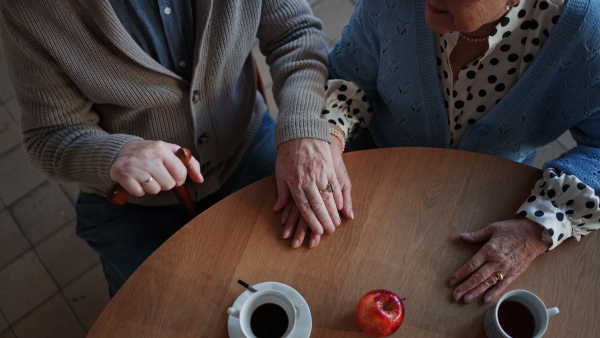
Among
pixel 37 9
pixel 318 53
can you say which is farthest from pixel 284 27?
pixel 37 9

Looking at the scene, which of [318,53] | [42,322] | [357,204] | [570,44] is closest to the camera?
[570,44]

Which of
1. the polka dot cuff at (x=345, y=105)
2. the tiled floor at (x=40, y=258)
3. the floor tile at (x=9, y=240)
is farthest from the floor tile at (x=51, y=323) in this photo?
the polka dot cuff at (x=345, y=105)

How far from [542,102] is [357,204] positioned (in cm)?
48

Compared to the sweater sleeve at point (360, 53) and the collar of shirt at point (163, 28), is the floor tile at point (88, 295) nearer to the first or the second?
the collar of shirt at point (163, 28)

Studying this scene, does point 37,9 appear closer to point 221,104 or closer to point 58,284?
point 221,104

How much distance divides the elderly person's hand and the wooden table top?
0.02 meters

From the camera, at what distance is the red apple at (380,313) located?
0.97 metres

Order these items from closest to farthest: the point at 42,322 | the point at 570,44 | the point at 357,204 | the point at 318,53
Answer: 1. the point at 570,44
2. the point at 357,204
3. the point at 318,53
4. the point at 42,322

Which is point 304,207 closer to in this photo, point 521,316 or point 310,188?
point 310,188

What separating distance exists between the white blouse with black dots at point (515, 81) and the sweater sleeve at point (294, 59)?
0.31 m

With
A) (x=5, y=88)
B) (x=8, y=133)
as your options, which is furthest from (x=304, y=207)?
(x=5, y=88)

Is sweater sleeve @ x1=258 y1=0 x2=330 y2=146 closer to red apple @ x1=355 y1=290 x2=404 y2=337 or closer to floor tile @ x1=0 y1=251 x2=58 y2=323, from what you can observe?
red apple @ x1=355 y1=290 x2=404 y2=337

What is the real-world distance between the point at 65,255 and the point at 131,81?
3.88ft

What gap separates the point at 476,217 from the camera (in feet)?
3.72
